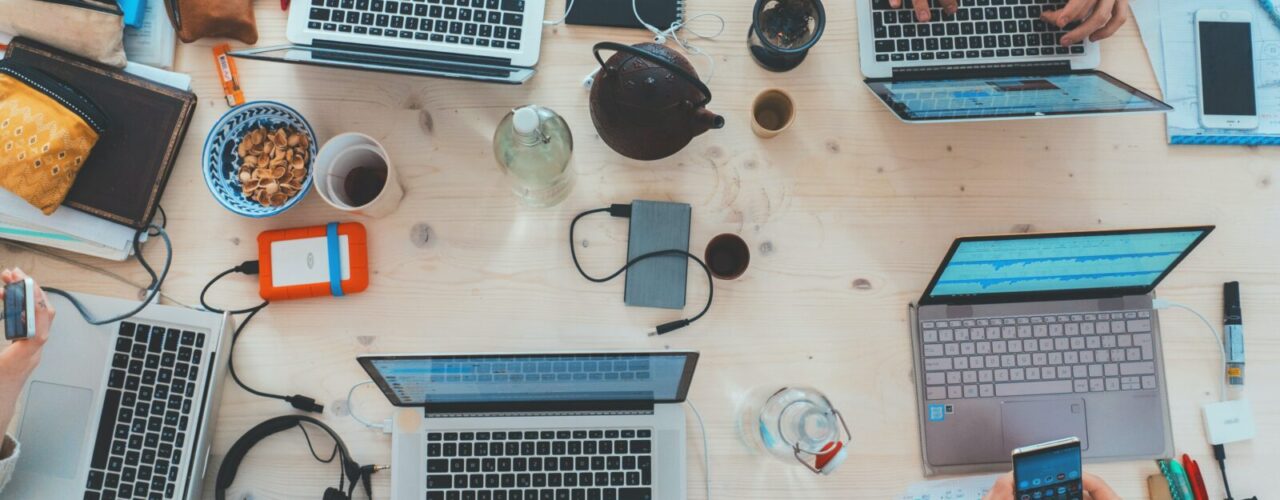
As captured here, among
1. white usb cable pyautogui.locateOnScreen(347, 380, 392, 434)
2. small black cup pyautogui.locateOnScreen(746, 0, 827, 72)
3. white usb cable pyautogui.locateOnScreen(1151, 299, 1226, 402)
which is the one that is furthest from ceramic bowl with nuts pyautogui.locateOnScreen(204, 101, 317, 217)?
white usb cable pyautogui.locateOnScreen(1151, 299, 1226, 402)

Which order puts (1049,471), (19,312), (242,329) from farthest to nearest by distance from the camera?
(242,329)
(1049,471)
(19,312)

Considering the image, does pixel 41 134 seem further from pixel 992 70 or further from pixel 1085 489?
pixel 1085 489

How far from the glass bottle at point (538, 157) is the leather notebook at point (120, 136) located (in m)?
0.45

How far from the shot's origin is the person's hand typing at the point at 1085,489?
945mm

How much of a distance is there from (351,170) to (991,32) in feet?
2.97

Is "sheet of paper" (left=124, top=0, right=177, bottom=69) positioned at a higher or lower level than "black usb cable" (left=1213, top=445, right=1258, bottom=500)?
higher

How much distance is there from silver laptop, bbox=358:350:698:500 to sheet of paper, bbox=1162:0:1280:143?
A: 84 centimetres

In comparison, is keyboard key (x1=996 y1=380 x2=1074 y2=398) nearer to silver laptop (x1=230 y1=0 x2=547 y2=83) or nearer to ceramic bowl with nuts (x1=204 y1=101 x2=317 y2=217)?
silver laptop (x1=230 y1=0 x2=547 y2=83)

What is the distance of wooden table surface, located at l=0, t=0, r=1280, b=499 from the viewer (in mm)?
1038

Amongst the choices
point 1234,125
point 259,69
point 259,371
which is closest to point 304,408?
point 259,371

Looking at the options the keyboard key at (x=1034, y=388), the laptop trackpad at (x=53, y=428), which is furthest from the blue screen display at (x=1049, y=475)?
the laptop trackpad at (x=53, y=428)

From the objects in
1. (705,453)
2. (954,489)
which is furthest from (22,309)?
(954,489)

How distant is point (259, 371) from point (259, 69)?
1.41 ft

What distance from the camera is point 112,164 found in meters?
1.02
